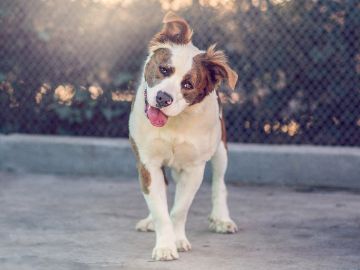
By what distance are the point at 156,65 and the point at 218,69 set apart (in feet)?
1.20

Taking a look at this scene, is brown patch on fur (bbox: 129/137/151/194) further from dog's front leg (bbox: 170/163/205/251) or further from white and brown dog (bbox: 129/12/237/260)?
dog's front leg (bbox: 170/163/205/251)

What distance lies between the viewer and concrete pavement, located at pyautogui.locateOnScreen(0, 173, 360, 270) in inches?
211

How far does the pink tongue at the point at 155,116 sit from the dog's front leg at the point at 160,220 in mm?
390

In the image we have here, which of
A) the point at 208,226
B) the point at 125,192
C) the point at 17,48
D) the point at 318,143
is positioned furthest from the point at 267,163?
the point at 17,48

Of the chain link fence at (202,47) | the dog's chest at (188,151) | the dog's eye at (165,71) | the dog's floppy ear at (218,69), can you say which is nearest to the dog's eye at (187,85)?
the dog's eye at (165,71)

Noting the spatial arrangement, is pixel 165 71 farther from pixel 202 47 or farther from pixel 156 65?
pixel 202 47

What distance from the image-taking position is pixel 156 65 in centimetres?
525

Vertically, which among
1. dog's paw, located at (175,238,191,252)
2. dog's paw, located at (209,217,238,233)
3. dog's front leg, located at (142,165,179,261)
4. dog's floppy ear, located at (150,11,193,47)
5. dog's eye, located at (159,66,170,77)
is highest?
dog's floppy ear, located at (150,11,193,47)

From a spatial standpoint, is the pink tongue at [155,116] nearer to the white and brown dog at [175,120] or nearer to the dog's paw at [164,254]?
the white and brown dog at [175,120]

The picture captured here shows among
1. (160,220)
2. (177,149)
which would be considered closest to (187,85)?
(177,149)

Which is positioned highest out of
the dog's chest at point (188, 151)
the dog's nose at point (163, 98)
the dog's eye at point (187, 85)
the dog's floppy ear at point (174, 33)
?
the dog's floppy ear at point (174, 33)

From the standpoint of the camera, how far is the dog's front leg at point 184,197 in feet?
18.4

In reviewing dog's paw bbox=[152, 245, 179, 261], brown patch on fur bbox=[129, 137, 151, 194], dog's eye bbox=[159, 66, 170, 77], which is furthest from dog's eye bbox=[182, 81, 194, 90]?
dog's paw bbox=[152, 245, 179, 261]

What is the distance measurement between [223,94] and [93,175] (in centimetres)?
133
